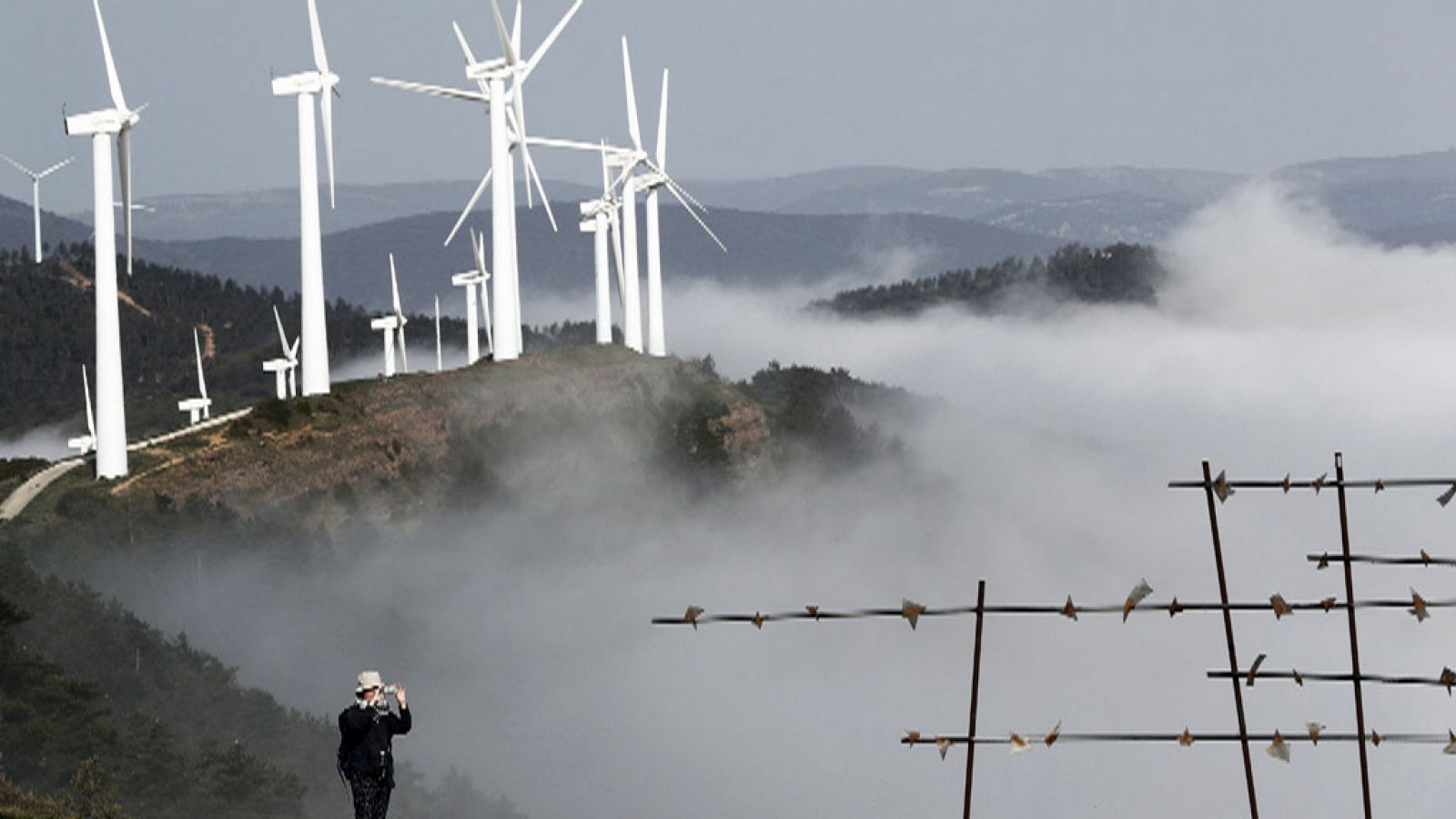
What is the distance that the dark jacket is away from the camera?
27438mm

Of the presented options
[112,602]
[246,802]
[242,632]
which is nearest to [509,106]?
[242,632]

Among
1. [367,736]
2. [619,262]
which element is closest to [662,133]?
[619,262]

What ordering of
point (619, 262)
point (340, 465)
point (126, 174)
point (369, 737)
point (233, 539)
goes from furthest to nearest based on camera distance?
1. point (619, 262)
2. point (340, 465)
3. point (233, 539)
4. point (126, 174)
5. point (369, 737)

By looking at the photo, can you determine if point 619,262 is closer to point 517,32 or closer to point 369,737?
point 517,32

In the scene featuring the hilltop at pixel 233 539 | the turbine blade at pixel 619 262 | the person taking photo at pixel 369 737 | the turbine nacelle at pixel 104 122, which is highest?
the turbine nacelle at pixel 104 122

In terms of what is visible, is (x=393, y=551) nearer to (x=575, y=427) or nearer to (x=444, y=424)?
(x=444, y=424)

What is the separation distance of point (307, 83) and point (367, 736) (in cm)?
10968

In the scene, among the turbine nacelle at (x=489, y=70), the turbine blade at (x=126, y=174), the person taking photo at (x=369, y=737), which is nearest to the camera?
the person taking photo at (x=369, y=737)

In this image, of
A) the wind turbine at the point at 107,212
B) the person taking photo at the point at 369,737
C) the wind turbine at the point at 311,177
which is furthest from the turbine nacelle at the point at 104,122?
the person taking photo at the point at 369,737

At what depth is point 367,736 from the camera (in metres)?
27.5

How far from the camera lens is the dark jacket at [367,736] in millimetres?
27438

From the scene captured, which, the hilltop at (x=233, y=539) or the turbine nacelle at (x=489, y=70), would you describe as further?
the turbine nacelle at (x=489, y=70)

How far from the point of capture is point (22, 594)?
88.2 m

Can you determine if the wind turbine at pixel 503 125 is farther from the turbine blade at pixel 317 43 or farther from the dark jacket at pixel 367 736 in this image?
the dark jacket at pixel 367 736
